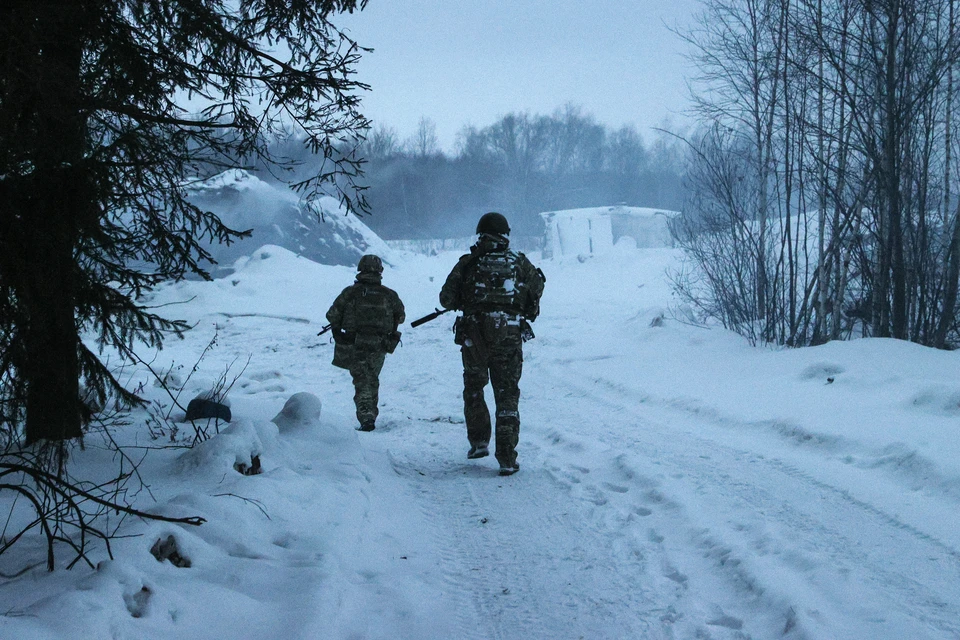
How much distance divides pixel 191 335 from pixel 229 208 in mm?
8308

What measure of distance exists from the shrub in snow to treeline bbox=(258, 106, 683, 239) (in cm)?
2584

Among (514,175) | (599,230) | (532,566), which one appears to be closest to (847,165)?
(532,566)

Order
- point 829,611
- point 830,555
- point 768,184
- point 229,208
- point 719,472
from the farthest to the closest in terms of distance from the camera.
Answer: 1. point 229,208
2. point 768,184
3. point 719,472
4. point 830,555
5. point 829,611

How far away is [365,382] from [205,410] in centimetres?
245

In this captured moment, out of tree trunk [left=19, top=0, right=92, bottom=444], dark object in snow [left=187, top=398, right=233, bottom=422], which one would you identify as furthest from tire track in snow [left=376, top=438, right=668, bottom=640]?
tree trunk [left=19, top=0, right=92, bottom=444]

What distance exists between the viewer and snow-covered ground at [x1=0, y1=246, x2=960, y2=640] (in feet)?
9.00

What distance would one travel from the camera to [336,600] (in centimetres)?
295

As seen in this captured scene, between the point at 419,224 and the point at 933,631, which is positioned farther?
the point at 419,224

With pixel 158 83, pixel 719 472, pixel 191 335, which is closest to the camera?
pixel 158 83

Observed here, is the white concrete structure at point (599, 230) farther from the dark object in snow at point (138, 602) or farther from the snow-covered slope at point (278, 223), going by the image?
the dark object in snow at point (138, 602)

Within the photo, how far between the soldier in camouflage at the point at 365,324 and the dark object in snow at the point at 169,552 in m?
5.28

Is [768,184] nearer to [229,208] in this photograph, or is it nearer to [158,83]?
[158,83]

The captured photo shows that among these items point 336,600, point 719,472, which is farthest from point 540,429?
point 336,600

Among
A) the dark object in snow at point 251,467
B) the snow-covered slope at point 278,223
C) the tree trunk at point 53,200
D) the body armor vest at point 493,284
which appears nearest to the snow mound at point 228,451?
the dark object in snow at point 251,467
